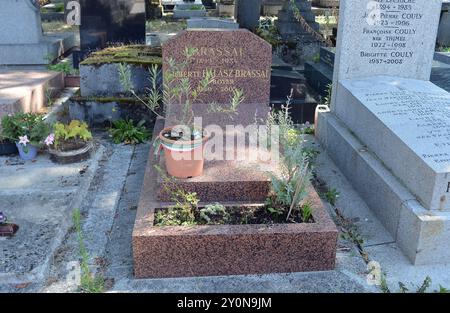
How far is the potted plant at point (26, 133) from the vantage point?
16.0 feet

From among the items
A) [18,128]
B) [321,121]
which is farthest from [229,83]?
[18,128]

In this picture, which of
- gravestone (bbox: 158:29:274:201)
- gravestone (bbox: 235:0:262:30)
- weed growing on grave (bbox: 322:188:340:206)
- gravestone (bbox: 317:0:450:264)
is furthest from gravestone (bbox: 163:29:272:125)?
gravestone (bbox: 235:0:262:30)

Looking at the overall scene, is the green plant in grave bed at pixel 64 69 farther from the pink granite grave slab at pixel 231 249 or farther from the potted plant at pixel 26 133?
the pink granite grave slab at pixel 231 249

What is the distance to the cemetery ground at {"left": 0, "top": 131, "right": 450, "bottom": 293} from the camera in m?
3.21

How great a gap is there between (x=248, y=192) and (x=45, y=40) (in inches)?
273

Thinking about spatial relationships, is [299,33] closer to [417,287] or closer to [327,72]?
[327,72]

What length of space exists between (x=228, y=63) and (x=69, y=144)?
6.22 feet

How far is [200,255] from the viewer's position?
3.26m

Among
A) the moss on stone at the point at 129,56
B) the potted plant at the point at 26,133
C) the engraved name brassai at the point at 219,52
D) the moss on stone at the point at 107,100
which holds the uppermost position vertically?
the engraved name brassai at the point at 219,52

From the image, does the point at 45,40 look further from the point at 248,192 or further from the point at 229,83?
the point at 248,192

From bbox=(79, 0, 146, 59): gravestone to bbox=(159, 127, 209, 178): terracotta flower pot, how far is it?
17.2ft

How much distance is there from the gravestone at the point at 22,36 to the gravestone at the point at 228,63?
4364mm

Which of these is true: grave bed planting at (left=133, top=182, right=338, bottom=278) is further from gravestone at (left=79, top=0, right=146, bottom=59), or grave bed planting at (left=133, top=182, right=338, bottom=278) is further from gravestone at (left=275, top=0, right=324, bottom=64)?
gravestone at (left=275, top=0, right=324, bottom=64)

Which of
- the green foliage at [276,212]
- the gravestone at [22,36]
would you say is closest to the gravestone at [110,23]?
the gravestone at [22,36]
